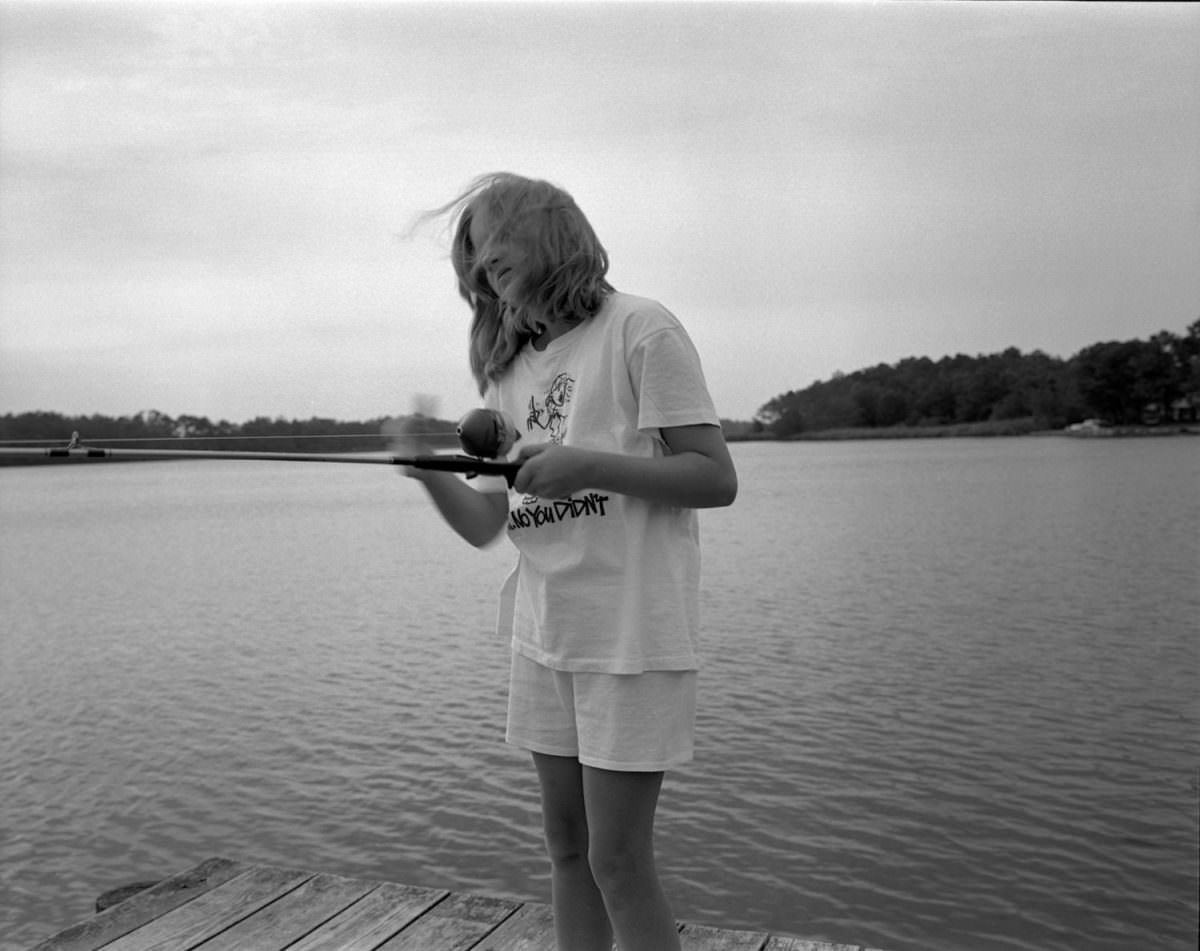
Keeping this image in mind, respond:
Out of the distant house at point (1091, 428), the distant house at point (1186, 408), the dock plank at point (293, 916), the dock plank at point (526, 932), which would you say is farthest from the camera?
the distant house at point (1091, 428)

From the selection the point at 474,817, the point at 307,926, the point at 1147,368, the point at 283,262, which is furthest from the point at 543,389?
the point at 1147,368

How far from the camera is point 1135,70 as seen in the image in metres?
16.5

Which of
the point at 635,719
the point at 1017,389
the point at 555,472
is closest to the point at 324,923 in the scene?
the point at 635,719

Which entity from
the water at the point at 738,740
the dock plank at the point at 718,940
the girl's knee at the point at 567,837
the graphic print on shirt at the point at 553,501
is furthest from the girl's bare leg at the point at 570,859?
the water at the point at 738,740

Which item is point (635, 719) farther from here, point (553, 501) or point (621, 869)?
point (553, 501)

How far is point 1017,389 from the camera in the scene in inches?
2143

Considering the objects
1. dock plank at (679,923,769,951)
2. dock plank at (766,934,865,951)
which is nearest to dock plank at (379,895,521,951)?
dock plank at (679,923,769,951)

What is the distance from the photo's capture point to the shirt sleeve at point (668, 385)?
156 centimetres

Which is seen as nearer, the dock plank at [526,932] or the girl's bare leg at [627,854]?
the girl's bare leg at [627,854]

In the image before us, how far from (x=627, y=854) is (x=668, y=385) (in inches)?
26.3

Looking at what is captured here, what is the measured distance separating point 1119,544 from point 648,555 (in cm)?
1469

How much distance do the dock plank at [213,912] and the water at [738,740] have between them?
6.21 ft

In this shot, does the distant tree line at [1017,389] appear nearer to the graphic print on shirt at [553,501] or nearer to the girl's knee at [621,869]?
the graphic print on shirt at [553,501]

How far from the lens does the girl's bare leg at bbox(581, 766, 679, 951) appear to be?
158 centimetres
